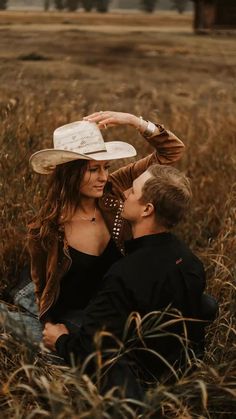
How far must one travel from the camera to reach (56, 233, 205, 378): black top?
6.56 feet

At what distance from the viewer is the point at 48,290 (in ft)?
8.27

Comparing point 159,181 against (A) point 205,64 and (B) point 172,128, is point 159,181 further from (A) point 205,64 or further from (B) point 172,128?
(A) point 205,64

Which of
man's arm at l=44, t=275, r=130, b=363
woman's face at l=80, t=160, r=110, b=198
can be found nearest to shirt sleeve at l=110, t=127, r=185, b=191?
woman's face at l=80, t=160, r=110, b=198

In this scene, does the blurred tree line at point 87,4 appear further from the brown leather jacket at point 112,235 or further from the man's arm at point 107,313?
the man's arm at point 107,313

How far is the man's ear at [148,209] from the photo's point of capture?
6.75ft

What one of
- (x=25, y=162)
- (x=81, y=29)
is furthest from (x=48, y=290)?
(x=81, y=29)

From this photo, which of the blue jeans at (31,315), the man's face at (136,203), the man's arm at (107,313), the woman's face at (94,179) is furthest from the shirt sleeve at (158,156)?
the man's arm at (107,313)

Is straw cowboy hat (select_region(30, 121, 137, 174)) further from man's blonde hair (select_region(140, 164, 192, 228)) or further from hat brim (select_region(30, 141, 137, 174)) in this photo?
man's blonde hair (select_region(140, 164, 192, 228))

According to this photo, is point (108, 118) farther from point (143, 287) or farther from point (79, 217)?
point (143, 287)

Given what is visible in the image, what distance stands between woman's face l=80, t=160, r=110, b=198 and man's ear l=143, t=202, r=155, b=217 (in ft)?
1.17

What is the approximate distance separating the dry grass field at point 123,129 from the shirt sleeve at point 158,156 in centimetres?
57

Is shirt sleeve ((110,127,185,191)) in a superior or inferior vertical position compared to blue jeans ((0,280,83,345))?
superior

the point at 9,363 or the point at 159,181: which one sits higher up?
the point at 159,181

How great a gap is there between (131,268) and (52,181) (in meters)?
0.62
